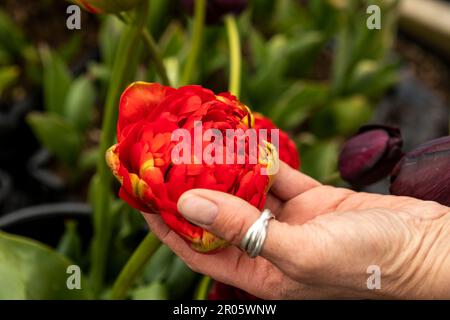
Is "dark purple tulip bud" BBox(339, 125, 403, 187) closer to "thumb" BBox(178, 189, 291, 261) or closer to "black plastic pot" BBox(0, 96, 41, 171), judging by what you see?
"thumb" BBox(178, 189, 291, 261)

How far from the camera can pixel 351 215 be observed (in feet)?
1.41

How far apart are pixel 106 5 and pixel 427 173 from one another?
10.2 inches

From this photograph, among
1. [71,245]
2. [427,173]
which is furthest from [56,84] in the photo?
[427,173]

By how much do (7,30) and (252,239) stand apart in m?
0.88

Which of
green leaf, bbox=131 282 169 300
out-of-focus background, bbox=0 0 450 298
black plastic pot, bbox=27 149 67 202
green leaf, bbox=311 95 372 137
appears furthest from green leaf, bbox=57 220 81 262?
green leaf, bbox=311 95 372 137

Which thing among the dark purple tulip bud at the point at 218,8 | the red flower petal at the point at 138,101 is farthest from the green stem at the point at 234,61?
the red flower petal at the point at 138,101

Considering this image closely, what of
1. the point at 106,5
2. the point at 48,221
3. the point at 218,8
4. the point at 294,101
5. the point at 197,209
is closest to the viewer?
the point at 197,209

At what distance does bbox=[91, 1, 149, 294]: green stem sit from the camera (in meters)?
0.53

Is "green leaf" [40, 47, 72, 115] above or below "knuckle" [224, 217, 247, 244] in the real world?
above

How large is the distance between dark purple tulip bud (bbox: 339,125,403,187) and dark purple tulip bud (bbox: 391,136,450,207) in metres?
0.05

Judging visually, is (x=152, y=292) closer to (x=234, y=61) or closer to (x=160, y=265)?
(x=160, y=265)

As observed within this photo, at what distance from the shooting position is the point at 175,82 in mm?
792
